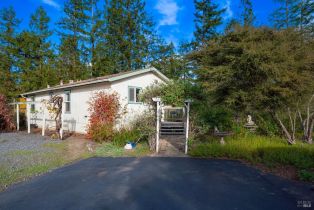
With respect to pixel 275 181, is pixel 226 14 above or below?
above

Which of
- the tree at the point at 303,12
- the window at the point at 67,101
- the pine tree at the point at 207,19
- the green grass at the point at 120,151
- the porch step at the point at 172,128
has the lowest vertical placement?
the green grass at the point at 120,151

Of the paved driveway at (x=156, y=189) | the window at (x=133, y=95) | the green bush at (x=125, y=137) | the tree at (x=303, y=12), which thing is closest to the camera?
the paved driveway at (x=156, y=189)

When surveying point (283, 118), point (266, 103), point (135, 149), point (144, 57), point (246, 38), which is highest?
point (144, 57)

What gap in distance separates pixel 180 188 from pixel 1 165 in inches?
208

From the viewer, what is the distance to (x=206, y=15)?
21.4 m

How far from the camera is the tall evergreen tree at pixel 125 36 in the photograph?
22.2m

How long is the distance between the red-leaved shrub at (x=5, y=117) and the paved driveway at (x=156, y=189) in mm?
10896

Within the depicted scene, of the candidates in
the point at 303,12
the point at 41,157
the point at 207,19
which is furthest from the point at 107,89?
the point at 207,19

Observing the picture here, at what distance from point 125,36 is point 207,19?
10.5 m

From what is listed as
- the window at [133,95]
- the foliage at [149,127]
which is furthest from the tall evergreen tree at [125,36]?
the foliage at [149,127]

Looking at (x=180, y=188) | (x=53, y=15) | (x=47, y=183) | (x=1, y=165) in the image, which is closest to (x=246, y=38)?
(x=180, y=188)

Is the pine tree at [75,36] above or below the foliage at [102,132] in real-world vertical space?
above

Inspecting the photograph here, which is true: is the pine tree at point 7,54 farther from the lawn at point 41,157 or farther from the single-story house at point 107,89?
the lawn at point 41,157

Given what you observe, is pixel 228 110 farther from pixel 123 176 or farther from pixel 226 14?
pixel 226 14
